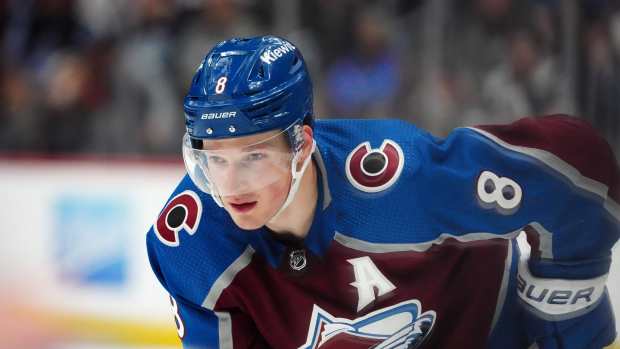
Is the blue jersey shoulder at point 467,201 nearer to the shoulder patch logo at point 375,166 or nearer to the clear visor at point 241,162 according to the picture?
the shoulder patch logo at point 375,166

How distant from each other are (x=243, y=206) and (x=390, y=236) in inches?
13.3

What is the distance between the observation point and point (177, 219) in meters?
1.98

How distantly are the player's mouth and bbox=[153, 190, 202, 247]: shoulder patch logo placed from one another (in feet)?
0.60

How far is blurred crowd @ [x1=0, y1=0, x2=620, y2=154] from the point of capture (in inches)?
162

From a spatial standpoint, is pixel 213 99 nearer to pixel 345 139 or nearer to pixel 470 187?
pixel 345 139

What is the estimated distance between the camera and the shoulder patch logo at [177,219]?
6.44 ft

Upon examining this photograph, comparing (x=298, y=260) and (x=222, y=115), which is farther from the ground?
(x=222, y=115)

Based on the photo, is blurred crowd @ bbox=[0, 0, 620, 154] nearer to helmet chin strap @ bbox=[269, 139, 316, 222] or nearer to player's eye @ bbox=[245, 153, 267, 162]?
helmet chin strap @ bbox=[269, 139, 316, 222]

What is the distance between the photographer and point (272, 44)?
72.6 inches

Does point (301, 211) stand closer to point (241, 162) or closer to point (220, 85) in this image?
point (241, 162)

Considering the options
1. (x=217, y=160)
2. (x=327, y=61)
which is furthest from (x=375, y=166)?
(x=327, y=61)

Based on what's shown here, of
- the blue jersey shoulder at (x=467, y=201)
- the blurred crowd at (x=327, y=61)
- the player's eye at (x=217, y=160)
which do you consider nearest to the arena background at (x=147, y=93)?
the blurred crowd at (x=327, y=61)

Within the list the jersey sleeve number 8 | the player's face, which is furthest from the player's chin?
the jersey sleeve number 8

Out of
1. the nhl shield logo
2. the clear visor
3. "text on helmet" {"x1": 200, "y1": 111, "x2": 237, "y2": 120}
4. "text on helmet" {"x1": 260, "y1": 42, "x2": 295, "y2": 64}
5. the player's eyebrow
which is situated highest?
"text on helmet" {"x1": 260, "y1": 42, "x2": 295, "y2": 64}
